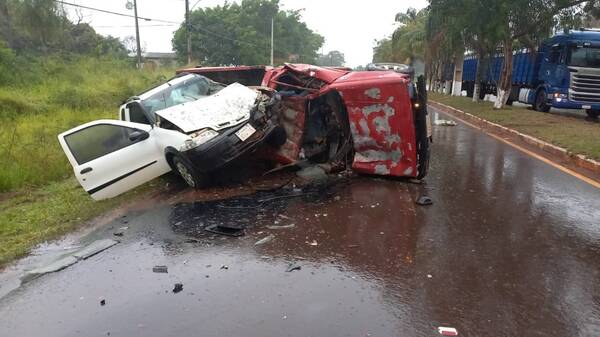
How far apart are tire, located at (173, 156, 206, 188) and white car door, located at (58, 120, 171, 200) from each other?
0.20 meters

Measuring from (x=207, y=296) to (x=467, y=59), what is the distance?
32391mm

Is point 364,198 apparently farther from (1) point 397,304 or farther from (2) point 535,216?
(1) point 397,304

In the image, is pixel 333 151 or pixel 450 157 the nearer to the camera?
pixel 333 151

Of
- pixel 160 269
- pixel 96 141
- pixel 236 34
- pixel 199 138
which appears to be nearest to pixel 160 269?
pixel 160 269

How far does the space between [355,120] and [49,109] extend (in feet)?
45.6

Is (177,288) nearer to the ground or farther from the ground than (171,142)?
nearer to the ground

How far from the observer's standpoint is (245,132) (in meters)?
7.11

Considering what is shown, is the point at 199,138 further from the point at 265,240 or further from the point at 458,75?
the point at 458,75

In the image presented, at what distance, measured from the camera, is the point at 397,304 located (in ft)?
11.8

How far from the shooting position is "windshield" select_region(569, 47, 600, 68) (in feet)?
56.2

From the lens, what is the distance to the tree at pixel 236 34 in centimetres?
6231

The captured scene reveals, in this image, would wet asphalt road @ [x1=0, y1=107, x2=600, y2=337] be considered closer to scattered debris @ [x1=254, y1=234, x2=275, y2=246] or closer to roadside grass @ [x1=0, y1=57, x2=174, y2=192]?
scattered debris @ [x1=254, y1=234, x2=275, y2=246]

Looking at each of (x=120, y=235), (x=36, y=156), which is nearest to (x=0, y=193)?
(x=36, y=156)

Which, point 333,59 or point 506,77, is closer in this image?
point 506,77
